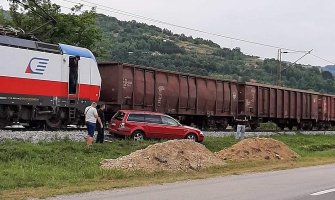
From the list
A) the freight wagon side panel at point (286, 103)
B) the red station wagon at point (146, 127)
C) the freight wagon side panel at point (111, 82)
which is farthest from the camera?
the freight wagon side panel at point (286, 103)

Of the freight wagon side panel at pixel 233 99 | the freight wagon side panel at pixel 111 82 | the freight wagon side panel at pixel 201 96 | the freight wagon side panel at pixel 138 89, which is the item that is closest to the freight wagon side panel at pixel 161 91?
the freight wagon side panel at pixel 138 89

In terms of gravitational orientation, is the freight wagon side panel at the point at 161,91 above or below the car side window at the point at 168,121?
above

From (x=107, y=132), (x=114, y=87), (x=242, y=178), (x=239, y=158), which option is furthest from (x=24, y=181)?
(x=114, y=87)

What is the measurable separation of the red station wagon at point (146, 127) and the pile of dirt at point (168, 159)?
4.23m

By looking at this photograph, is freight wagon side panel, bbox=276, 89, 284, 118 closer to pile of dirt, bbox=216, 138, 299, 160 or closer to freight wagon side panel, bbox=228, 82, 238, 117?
freight wagon side panel, bbox=228, 82, 238, 117

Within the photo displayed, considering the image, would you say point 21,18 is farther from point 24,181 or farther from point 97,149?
point 24,181

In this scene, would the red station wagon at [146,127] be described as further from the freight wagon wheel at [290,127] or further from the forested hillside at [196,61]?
the forested hillside at [196,61]

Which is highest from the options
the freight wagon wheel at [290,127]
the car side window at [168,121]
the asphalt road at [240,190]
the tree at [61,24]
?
the tree at [61,24]

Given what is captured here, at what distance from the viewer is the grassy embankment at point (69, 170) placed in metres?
11.4

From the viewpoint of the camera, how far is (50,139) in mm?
18750

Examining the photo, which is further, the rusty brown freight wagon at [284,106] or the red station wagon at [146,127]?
the rusty brown freight wagon at [284,106]

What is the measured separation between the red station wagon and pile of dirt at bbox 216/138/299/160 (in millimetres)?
2973

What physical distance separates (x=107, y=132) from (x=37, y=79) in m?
4.18

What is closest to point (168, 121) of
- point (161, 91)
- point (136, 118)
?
point (136, 118)
